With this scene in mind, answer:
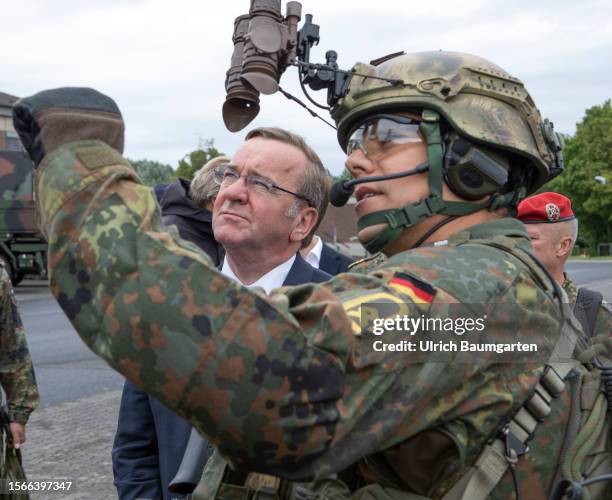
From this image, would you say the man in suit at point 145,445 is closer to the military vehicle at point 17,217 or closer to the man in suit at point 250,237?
the man in suit at point 250,237

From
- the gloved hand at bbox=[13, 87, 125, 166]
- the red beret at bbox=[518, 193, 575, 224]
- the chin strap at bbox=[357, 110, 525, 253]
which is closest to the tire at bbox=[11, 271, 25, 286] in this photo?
the red beret at bbox=[518, 193, 575, 224]

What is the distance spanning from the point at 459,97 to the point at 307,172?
4.06ft

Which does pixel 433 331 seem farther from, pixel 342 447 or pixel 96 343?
pixel 96 343

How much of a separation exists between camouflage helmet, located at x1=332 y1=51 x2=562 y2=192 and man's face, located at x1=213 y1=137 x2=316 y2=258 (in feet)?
2.97

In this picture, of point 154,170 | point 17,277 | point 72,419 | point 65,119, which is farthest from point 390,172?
point 154,170

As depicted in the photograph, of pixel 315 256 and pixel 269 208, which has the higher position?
pixel 269 208

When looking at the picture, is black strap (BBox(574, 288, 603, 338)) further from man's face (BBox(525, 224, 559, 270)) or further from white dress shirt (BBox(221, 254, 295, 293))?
white dress shirt (BBox(221, 254, 295, 293))

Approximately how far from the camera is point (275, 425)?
4.31ft

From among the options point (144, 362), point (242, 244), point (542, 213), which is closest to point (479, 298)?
point (144, 362)

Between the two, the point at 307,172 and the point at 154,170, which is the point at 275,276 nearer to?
the point at 307,172

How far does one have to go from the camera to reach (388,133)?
2.02 m

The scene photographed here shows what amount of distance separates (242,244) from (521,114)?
1.30 meters

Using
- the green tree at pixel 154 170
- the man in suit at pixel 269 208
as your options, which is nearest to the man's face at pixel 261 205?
the man in suit at pixel 269 208

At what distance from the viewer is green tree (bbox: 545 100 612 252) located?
174 ft
